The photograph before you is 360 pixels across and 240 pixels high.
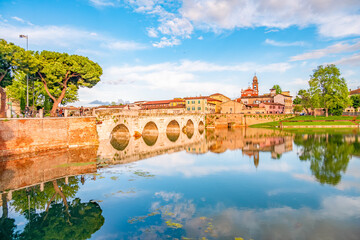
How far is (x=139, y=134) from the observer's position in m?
45.7

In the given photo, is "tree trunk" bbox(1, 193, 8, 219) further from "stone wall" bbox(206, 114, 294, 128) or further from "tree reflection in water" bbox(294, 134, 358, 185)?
"stone wall" bbox(206, 114, 294, 128)

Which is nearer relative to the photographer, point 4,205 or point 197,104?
point 4,205

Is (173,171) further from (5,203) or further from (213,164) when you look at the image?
(5,203)

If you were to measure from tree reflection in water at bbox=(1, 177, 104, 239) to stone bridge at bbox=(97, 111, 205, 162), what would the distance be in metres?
11.1

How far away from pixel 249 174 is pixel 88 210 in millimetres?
13542

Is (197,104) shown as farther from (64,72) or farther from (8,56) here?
(8,56)

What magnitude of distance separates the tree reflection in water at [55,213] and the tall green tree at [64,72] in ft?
69.0

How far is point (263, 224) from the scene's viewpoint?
1089 centimetres

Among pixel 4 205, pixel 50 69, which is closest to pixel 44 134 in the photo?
pixel 50 69

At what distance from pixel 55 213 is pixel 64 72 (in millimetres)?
26953

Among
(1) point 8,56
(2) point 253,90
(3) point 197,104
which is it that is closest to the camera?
(1) point 8,56

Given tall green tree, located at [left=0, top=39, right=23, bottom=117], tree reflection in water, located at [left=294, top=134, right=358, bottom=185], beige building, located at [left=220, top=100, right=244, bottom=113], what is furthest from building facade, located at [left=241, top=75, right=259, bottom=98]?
tall green tree, located at [left=0, top=39, right=23, bottom=117]

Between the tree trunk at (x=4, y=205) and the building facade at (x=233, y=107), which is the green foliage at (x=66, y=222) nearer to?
the tree trunk at (x=4, y=205)

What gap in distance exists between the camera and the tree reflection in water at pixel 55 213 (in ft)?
35.5
